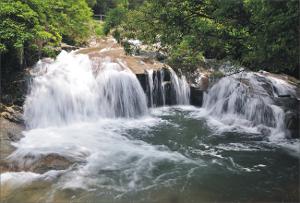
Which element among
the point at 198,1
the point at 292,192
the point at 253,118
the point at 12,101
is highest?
the point at 198,1

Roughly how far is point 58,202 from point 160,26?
227 inches

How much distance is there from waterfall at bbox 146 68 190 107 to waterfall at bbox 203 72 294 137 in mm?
1098

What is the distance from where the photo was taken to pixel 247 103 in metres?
13.8

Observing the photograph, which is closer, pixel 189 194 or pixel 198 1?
pixel 189 194

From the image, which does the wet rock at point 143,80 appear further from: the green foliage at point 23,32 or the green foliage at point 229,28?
the green foliage at point 23,32

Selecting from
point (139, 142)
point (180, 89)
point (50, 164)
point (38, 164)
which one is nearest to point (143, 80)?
point (180, 89)

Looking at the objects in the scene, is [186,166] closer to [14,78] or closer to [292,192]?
[292,192]

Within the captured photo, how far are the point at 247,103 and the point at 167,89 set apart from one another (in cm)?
379

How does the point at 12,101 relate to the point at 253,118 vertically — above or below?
above

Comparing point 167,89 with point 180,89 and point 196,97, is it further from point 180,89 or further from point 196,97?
point 196,97

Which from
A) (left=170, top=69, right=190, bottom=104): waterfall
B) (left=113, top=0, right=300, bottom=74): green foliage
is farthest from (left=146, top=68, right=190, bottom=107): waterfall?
(left=113, top=0, right=300, bottom=74): green foliage

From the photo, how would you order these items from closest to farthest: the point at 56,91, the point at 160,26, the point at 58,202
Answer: the point at 58,202
the point at 160,26
the point at 56,91

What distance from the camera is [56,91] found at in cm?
1330

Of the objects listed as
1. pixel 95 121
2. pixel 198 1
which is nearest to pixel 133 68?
pixel 95 121
